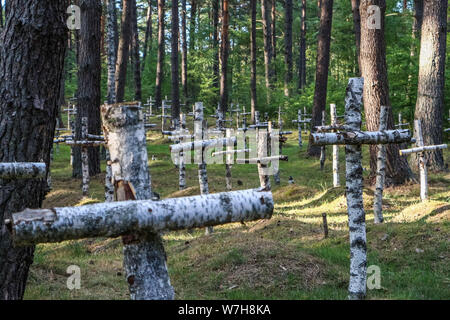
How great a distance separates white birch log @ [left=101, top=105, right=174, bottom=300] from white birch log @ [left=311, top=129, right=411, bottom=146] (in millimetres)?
2547

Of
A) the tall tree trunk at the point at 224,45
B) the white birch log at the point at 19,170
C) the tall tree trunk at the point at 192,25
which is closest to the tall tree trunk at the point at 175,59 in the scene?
the tall tree trunk at the point at 224,45

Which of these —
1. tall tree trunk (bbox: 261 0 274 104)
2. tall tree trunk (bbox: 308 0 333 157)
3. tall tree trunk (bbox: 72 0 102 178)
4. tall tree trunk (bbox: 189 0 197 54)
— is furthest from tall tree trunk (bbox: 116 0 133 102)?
tall tree trunk (bbox: 189 0 197 54)

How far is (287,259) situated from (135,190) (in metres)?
4.42

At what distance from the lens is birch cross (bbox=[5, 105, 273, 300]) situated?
2840 mm

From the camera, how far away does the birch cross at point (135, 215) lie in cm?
284

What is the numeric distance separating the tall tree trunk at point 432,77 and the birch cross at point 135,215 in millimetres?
13252

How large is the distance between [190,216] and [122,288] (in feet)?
13.5

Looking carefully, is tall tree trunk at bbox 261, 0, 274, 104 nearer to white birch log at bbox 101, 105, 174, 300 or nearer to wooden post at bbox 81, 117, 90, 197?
wooden post at bbox 81, 117, 90, 197

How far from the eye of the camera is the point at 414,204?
11.5m

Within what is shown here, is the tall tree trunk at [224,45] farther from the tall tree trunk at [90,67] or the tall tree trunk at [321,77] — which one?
the tall tree trunk at [90,67]

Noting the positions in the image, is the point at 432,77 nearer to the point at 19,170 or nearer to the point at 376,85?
the point at 376,85

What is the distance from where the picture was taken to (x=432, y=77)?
1535 centimetres
